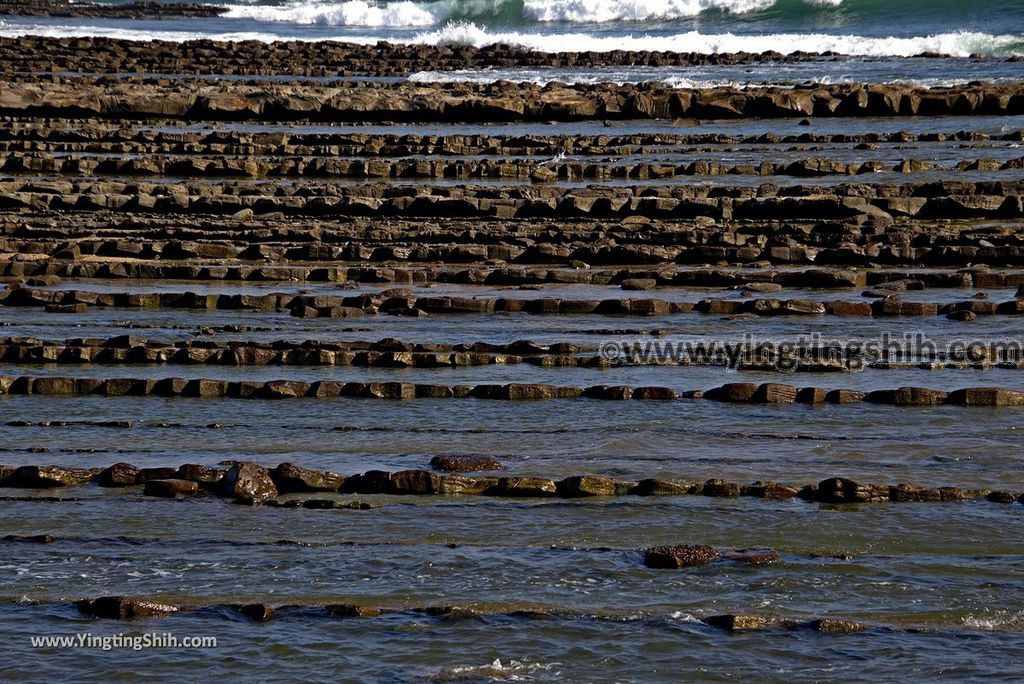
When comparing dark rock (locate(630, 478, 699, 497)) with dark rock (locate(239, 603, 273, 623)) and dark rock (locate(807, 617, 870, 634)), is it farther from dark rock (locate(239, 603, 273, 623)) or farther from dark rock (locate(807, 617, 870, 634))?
dark rock (locate(239, 603, 273, 623))

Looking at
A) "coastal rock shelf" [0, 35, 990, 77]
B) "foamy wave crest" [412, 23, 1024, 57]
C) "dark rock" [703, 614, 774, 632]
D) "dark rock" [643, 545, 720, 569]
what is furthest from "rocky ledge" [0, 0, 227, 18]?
"dark rock" [703, 614, 774, 632]

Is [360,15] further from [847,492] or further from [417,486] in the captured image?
[847,492]

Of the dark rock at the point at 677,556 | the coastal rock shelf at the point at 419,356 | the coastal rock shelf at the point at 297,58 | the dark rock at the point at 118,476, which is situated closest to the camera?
the dark rock at the point at 677,556

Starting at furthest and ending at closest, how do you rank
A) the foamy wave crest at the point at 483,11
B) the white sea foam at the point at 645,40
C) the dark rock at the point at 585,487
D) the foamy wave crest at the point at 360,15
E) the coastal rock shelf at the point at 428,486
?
the foamy wave crest at the point at 360,15 < the foamy wave crest at the point at 483,11 < the white sea foam at the point at 645,40 < the dark rock at the point at 585,487 < the coastal rock shelf at the point at 428,486

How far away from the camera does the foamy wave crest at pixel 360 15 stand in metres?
84.1

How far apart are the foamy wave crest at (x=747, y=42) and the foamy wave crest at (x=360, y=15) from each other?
10922 millimetres

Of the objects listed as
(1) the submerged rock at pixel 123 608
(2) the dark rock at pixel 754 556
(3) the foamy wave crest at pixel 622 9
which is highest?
(3) the foamy wave crest at pixel 622 9

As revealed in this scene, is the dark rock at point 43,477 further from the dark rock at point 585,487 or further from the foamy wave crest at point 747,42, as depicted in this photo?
the foamy wave crest at point 747,42

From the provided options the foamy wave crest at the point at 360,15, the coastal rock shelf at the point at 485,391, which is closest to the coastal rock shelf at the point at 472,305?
the coastal rock shelf at the point at 485,391

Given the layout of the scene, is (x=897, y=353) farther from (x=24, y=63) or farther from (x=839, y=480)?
(x=24, y=63)

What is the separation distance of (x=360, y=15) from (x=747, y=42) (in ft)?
105

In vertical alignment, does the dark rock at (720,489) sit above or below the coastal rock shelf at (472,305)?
below

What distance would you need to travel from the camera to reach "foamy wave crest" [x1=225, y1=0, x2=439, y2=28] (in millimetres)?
84062

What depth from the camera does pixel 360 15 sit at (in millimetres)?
84812
